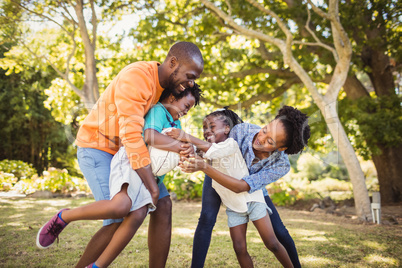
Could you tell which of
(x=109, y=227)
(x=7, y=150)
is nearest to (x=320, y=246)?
(x=109, y=227)

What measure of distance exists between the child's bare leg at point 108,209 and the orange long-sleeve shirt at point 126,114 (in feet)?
0.81

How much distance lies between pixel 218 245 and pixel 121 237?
1960 mm

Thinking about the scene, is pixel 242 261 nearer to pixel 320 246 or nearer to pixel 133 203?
pixel 133 203

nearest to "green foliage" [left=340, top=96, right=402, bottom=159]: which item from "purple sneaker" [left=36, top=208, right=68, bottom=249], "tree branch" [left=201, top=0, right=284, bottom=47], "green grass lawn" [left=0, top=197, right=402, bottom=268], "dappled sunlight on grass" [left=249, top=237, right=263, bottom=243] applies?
"green grass lawn" [left=0, top=197, right=402, bottom=268]

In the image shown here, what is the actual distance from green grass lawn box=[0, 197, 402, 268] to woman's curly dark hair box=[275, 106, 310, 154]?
1305 mm

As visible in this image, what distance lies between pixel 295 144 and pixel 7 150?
13955mm

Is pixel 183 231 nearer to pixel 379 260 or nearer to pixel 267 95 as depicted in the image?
pixel 379 260

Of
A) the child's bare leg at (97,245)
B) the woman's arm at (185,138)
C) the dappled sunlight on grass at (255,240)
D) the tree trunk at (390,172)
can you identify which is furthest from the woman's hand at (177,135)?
the tree trunk at (390,172)

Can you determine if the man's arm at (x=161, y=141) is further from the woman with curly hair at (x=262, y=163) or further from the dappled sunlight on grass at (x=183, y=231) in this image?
the dappled sunlight on grass at (x=183, y=231)

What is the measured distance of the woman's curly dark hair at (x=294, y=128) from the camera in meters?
2.70

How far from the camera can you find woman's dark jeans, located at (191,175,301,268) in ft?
8.61

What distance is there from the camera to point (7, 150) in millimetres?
13250

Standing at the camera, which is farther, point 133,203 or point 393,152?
point 393,152

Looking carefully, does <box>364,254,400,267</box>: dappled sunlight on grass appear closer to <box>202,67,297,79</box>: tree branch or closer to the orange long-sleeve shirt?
the orange long-sleeve shirt
